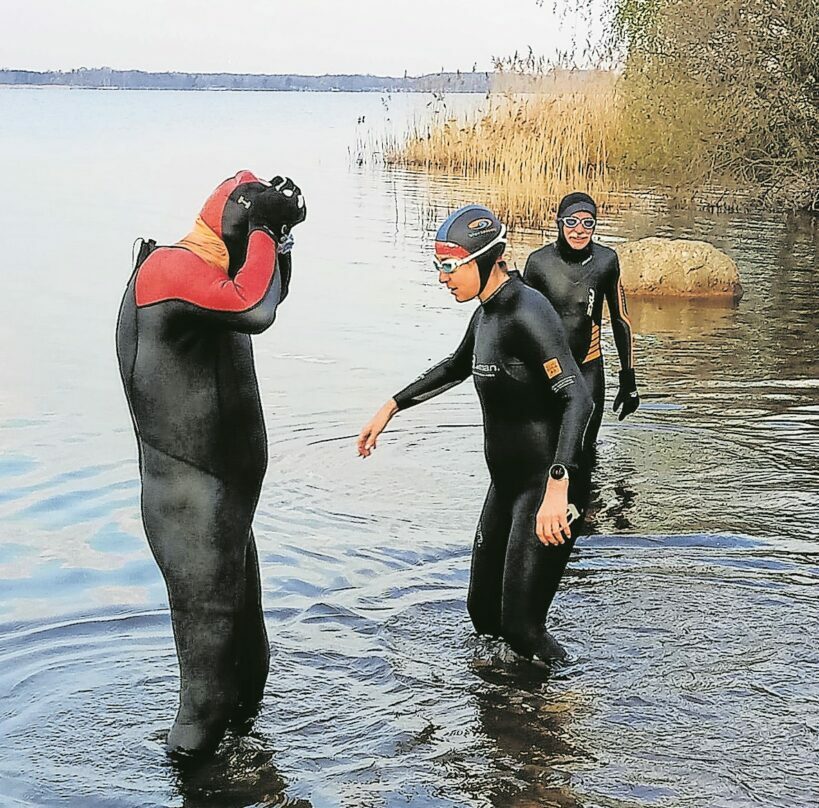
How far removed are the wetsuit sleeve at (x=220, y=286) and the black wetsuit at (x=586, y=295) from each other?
391 centimetres

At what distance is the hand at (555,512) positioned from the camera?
209 inches

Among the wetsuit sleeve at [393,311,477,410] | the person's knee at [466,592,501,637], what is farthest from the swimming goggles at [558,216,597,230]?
the person's knee at [466,592,501,637]

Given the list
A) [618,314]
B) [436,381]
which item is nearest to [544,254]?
[618,314]

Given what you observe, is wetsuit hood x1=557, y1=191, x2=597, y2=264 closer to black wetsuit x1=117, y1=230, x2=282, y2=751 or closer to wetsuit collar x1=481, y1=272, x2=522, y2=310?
wetsuit collar x1=481, y1=272, x2=522, y2=310

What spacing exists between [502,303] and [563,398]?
0.51m

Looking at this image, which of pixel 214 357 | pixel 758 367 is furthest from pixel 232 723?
pixel 758 367

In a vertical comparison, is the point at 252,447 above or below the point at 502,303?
below

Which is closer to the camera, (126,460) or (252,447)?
(252,447)

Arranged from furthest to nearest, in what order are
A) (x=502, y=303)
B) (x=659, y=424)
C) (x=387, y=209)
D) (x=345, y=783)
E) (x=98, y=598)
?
(x=387, y=209), (x=659, y=424), (x=98, y=598), (x=502, y=303), (x=345, y=783)

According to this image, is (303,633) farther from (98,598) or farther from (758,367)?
(758,367)

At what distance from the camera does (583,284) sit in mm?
8398

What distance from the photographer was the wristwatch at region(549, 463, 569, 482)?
A: 17.4ft

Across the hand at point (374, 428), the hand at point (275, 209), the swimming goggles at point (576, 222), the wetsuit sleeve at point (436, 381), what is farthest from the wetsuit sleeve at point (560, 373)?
the swimming goggles at point (576, 222)

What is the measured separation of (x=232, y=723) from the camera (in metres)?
5.34
